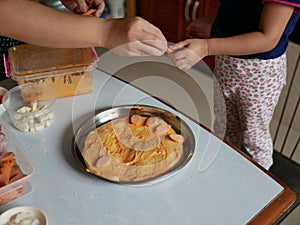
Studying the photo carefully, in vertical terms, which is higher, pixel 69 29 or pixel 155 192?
pixel 69 29

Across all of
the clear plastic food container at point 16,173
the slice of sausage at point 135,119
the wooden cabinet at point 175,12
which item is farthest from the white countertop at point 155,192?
the wooden cabinet at point 175,12

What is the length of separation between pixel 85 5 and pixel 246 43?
46 centimetres

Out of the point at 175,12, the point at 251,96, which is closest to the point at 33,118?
the point at 251,96

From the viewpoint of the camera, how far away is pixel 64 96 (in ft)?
3.31

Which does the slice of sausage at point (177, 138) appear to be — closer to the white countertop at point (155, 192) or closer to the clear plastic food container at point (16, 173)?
the white countertop at point (155, 192)

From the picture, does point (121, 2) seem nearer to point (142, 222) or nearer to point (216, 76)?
point (216, 76)

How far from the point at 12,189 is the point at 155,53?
39 cm

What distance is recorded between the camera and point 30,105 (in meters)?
0.94

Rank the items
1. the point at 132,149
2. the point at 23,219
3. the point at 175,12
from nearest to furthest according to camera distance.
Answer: the point at 23,219
the point at 132,149
the point at 175,12

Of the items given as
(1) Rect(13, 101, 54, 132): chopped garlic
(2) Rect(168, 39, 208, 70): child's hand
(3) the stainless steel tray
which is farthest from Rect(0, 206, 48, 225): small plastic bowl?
(2) Rect(168, 39, 208, 70): child's hand

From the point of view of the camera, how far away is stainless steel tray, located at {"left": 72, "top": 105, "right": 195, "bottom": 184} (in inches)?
30.8

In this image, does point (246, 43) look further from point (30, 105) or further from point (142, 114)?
point (30, 105)

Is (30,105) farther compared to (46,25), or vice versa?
(30,105)

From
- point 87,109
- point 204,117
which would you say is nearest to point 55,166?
point 87,109
